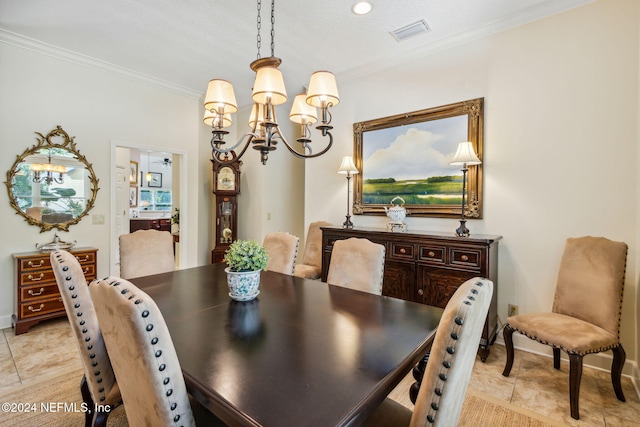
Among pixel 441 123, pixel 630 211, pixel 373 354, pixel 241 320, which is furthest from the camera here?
pixel 441 123

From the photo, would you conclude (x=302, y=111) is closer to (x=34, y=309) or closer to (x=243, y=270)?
(x=243, y=270)

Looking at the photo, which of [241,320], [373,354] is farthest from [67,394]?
[373,354]

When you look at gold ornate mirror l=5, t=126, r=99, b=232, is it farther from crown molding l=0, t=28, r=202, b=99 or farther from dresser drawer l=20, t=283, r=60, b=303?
crown molding l=0, t=28, r=202, b=99

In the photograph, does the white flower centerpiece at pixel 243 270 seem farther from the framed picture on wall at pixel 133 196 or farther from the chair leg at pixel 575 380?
the framed picture on wall at pixel 133 196

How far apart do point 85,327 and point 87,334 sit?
0.11ft

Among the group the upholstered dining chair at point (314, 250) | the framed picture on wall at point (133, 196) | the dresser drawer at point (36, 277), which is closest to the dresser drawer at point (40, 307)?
the dresser drawer at point (36, 277)

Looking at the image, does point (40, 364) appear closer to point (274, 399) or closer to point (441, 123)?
point (274, 399)

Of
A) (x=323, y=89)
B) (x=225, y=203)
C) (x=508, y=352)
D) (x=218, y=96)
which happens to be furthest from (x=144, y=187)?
(x=508, y=352)

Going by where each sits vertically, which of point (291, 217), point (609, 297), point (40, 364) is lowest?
point (40, 364)

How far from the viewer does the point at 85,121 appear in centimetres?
354

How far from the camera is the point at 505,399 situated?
1.97 meters

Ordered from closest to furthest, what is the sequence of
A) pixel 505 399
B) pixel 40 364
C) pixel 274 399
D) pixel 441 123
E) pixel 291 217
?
pixel 274 399
pixel 505 399
pixel 40 364
pixel 441 123
pixel 291 217

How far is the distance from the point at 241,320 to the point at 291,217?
3.78 meters

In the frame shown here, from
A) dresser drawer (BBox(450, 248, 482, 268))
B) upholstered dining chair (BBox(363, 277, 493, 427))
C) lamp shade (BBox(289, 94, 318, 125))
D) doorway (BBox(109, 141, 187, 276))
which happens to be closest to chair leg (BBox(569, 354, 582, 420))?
dresser drawer (BBox(450, 248, 482, 268))
